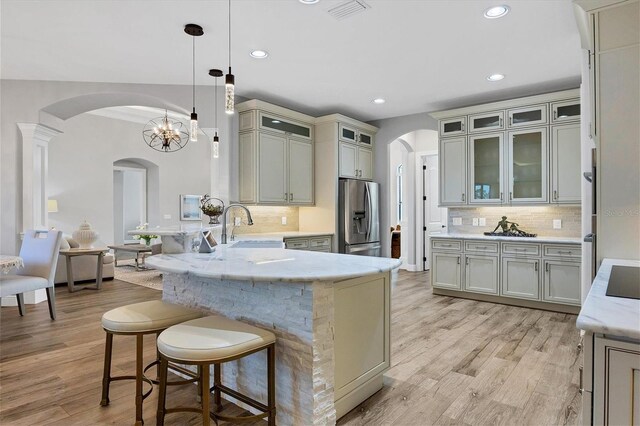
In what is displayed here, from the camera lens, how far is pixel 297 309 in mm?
1891

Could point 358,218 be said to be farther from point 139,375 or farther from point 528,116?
point 139,375

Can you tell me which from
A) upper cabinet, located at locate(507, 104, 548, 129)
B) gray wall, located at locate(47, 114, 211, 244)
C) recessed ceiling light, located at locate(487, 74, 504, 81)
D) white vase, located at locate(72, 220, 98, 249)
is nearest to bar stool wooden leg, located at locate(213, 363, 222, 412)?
recessed ceiling light, located at locate(487, 74, 504, 81)

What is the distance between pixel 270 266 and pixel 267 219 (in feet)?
11.5

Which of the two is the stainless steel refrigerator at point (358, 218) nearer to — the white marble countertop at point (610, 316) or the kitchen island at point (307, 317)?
the kitchen island at point (307, 317)

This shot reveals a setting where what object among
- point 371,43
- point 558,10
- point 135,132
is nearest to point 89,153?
point 135,132

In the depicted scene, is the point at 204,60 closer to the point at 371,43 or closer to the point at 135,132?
the point at 371,43

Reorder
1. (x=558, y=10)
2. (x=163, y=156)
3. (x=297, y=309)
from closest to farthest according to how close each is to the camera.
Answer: (x=297, y=309) → (x=558, y=10) → (x=163, y=156)

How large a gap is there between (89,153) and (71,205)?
3.90ft

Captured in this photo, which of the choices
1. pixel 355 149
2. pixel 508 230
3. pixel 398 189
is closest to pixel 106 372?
pixel 355 149

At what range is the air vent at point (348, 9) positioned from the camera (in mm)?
2754

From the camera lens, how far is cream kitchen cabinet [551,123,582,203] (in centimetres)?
438

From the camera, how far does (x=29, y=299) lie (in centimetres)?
475

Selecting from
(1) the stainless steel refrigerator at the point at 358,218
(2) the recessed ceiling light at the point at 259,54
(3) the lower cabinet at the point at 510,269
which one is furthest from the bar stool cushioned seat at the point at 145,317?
(3) the lower cabinet at the point at 510,269

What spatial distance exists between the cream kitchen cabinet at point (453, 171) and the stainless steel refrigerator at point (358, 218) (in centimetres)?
116
